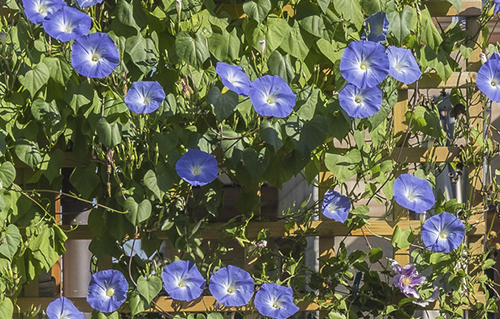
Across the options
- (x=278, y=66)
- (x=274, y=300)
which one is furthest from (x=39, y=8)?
(x=274, y=300)

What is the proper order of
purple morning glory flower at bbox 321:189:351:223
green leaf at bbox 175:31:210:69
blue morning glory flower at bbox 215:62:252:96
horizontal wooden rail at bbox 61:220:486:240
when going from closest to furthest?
blue morning glory flower at bbox 215:62:252:96
green leaf at bbox 175:31:210:69
purple morning glory flower at bbox 321:189:351:223
horizontal wooden rail at bbox 61:220:486:240

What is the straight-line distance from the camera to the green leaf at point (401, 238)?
1.87 metres

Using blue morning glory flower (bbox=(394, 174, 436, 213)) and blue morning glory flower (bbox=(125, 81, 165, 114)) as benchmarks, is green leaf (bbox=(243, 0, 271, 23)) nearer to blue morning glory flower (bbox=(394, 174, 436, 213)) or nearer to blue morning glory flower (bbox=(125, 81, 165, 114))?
blue morning glory flower (bbox=(125, 81, 165, 114))

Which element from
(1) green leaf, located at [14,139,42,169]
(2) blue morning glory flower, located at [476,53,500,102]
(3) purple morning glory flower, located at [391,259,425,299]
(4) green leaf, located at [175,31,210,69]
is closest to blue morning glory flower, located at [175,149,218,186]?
(4) green leaf, located at [175,31,210,69]

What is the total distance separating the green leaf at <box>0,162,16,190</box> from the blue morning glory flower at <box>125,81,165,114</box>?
0.42m

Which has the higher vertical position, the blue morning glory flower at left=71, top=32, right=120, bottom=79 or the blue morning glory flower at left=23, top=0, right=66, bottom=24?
the blue morning glory flower at left=23, top=0, right=66, bottom=24

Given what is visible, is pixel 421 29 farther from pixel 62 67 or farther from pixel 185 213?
pixel 62 67

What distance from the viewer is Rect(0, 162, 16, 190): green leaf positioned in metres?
1.76

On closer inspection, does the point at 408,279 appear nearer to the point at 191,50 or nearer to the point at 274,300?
the point at 274,300

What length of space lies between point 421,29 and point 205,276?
1042mm

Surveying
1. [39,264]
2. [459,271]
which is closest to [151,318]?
[39,264]

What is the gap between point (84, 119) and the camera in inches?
71.7

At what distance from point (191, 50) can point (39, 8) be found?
44cm

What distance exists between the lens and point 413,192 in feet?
5.88
